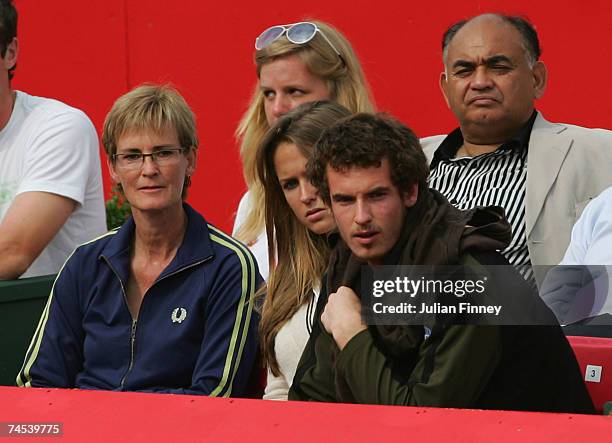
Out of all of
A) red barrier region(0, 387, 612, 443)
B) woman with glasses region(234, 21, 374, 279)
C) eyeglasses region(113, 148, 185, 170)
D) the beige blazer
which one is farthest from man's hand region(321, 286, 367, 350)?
woman with glasses region(234, 21, 374, 279)

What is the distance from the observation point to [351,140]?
91.3 inches

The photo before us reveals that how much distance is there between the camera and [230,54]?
205 inches

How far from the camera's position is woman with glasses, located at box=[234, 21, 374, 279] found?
137 inches

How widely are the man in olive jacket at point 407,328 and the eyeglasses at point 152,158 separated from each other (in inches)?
26.1

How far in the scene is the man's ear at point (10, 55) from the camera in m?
3.68

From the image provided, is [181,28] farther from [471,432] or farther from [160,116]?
[471,432]

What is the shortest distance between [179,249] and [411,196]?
814 mm

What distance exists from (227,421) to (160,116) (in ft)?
4.12

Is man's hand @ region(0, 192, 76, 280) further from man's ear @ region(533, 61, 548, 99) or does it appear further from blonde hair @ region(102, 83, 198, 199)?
man's ear @ region(533, 61, 548, 99)

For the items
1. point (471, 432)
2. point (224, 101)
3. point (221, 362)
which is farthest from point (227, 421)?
point (224, 101)

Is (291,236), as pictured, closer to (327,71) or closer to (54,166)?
(327,71)

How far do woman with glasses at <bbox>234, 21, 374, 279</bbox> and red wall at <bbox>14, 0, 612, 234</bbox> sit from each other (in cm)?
117

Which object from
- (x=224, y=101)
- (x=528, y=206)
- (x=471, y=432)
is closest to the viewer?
(x=471, y=432)

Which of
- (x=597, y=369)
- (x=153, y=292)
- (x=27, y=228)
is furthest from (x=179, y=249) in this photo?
(x=597, y=369)
